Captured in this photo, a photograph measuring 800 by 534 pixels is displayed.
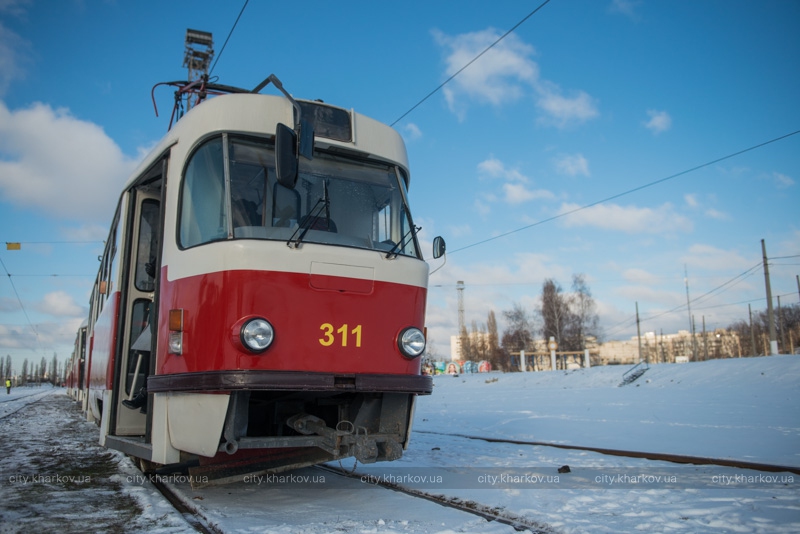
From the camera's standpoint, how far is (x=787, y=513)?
4445 millimetres

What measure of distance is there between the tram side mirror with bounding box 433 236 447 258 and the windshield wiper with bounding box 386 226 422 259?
57cm

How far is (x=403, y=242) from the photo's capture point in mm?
5508

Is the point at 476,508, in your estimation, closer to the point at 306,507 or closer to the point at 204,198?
the point at 306,507

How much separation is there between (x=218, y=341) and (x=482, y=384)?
103 ft

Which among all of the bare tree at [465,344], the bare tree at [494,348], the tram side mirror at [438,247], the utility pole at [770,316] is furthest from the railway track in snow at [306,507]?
the bare tree at [465,344]

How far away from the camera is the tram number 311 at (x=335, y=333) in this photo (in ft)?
15.3

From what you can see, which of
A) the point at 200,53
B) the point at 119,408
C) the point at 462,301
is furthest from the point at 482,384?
the point at 462,301

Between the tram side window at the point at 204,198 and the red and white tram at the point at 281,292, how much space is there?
0.01 metres

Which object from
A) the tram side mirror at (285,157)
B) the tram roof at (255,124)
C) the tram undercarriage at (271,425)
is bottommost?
the tram undercarriage at (271,425)

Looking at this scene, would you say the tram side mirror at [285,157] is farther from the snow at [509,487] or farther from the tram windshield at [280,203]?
the snow at [509,487]

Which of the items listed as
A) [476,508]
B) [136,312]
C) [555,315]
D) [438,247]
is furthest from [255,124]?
[555,315]

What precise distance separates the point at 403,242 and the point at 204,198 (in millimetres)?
1760

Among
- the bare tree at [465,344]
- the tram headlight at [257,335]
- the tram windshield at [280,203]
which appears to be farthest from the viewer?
the bare tree at [465,344]

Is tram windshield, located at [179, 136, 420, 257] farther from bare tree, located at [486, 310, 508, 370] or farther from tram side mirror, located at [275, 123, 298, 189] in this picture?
bare tree, located at [486, 310, 508, 370]
